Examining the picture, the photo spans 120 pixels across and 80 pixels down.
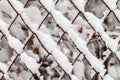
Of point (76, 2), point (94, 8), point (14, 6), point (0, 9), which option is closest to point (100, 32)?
→ point (76, 2)

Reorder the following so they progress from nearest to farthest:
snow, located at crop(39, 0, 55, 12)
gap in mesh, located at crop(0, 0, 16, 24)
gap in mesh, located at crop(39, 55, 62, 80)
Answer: snow, located at crop(39, 0, 55, 12) < gap in mesh, located at crop(0, 0, 16, 24) < gap in mesh, located at crop(39, 55, 62, 80)

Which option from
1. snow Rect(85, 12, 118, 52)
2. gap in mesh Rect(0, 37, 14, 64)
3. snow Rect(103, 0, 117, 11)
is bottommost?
snow Rect(85, 12, 118, 52)

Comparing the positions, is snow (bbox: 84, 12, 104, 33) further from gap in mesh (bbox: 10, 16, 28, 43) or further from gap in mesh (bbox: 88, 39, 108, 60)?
gap in mesh (bbox: 88, 39, 108, 60)

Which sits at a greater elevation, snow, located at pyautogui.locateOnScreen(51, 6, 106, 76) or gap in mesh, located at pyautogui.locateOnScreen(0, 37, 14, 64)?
gap in mesh, located at pyautogui.locateOnScreen(0, 37, 14, 64)

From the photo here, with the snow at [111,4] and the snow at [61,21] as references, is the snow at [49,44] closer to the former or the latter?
the snow at [61,21]

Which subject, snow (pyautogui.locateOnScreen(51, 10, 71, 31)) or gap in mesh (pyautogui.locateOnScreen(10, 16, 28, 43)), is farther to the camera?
gap in mesh (pyautogui.locateOnScreen(10, 16, 28, 43))

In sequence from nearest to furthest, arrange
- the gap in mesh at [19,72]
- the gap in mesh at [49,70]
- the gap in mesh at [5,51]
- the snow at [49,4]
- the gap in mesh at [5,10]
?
the snow at [49,4]
the gap in mesh at [5,10]
the gap in mesh at [5,51]
the gap in mesh at [19,72]
the gap in mesh at [49,70]

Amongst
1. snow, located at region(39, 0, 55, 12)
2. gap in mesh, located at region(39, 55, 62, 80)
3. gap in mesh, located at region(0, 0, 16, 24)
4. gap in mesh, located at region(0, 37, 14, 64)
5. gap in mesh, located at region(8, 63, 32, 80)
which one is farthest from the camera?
gap in mesh, located at region(39, 55, 62, 80)

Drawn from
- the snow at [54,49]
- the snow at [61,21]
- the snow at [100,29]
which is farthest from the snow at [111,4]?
the snow at [54,49]

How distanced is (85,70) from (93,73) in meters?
0.84

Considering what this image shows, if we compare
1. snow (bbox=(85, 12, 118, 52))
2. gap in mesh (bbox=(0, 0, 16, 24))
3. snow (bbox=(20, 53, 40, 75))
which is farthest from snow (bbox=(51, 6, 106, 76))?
gap in mesh (bbox=(0, 0, 16, 24))

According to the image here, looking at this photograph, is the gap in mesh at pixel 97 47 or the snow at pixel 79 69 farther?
the gap in mesh at pixel 97 47

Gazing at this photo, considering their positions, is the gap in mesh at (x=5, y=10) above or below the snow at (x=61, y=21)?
above

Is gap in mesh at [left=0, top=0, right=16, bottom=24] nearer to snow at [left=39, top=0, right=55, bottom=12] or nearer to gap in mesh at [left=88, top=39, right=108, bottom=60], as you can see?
snow at [left=39, top=0, right=55, bottom=12]
